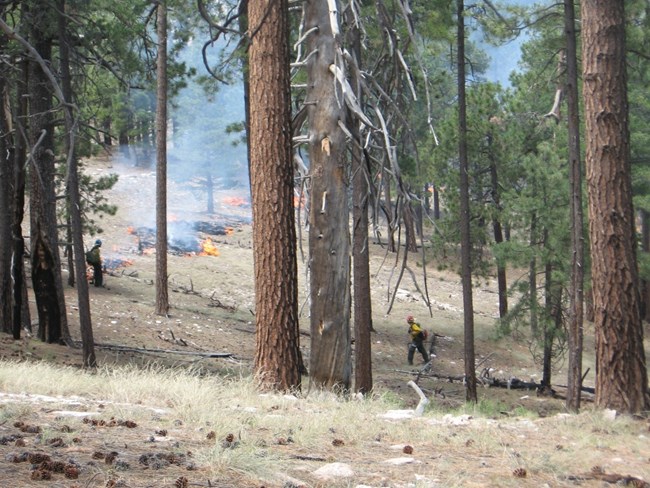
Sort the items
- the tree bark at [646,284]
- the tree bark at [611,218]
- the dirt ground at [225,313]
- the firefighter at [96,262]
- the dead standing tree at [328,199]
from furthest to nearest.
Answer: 1. the tree bark at [646,284]
2. the firefighter at [96,262]
3. the dirt ground at [225,313]
4. the dead standing tree at [328,199]
5. the tree bark at [611,218]

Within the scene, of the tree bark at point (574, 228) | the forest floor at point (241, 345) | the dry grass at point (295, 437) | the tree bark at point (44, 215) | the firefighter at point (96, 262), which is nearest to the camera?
the dry grass at point (295, 437)

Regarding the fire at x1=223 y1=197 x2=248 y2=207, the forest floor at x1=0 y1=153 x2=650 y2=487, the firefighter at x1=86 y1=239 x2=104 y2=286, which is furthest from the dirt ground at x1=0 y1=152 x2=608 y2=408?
the fire at x1=223 y1=197 x2=248 y2=207

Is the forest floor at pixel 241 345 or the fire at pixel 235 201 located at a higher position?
the fire at pixel 235 201

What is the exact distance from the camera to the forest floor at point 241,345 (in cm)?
527

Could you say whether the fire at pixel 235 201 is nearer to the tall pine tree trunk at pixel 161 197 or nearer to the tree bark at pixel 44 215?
the tall pine tree trunk at pixel 161 197

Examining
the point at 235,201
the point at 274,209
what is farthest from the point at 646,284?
the point at 235,201

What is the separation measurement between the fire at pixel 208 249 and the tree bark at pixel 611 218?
3197 centimetres

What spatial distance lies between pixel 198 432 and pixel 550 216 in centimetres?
1868

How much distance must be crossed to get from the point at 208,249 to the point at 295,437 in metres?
35.3

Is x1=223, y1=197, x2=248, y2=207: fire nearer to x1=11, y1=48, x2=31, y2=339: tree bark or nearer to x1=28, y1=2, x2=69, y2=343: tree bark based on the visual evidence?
x1=28, y1=2, x2=69, y2=343: tree bark

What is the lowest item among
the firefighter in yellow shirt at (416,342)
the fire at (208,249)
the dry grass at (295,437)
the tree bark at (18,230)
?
the firefighter in yellow shirt at (416,342)

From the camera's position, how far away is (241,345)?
21609mm

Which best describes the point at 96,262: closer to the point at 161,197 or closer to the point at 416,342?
the point at 161,197

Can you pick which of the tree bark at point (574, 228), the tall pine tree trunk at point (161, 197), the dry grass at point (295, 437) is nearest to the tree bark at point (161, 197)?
the tall pine tree trunk at point (161, 197)
